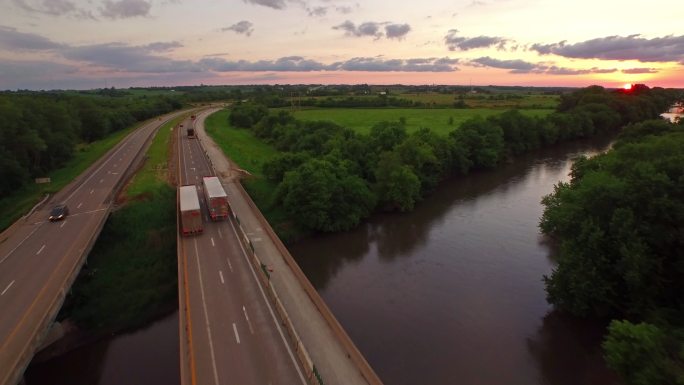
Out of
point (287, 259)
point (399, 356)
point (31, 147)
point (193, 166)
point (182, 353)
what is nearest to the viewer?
point (182, 353)

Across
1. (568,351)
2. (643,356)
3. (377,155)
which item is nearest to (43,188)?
(377,155)

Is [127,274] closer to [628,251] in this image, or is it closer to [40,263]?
[40,263]

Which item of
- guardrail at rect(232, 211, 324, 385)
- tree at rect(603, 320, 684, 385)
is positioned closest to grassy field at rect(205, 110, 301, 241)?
guardrail at rect(232, 211, 324, 385)

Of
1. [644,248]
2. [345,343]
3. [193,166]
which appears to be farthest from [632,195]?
[193,166]

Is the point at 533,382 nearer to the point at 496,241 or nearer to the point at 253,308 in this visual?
the point at 253,308

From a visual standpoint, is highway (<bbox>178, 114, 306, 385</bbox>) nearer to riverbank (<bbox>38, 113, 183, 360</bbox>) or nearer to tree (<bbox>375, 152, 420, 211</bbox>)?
riverbank (<bbox>38, 113, 183, 360</bbox>)

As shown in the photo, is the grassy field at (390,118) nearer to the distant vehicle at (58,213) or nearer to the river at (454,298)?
the river at (454,298)
